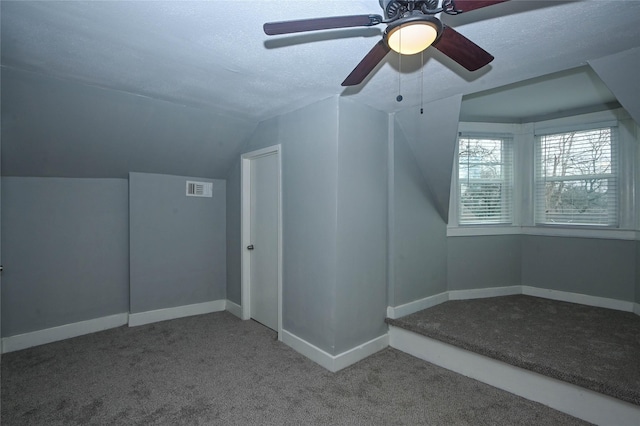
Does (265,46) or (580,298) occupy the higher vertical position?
(265,46)

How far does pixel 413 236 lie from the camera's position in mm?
3318

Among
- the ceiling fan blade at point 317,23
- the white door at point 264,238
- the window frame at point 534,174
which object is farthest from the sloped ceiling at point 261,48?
the window frame at point 534,174

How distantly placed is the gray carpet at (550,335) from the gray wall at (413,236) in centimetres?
25

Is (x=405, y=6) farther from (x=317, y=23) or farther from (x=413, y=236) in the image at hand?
(x=413, y=236)

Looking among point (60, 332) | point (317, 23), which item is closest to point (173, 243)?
point (60, 332)

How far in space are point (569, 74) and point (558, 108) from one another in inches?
40.9

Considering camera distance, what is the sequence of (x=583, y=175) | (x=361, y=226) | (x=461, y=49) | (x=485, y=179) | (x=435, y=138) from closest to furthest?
(x=461, y=49) < (x=361, y=226) < (x=435, y=138) < (x=583, y=175) < (x=485, y=179)

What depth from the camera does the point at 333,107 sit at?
2.66 metres

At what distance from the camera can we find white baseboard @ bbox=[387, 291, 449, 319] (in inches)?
122

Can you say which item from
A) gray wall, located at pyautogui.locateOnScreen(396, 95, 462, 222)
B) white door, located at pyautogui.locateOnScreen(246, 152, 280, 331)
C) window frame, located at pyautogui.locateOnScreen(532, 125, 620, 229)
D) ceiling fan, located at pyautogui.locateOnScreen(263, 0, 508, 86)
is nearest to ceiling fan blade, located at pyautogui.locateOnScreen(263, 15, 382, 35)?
ceiling fan, located at pyautogui.locateOnScreen(263, 0, 508, 86)

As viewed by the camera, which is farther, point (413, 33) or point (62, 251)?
point (62, 251)

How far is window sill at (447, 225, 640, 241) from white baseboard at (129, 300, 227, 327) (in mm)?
3057

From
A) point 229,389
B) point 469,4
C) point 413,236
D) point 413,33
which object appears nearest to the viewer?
point 469,4

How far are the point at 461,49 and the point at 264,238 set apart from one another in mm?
2701
